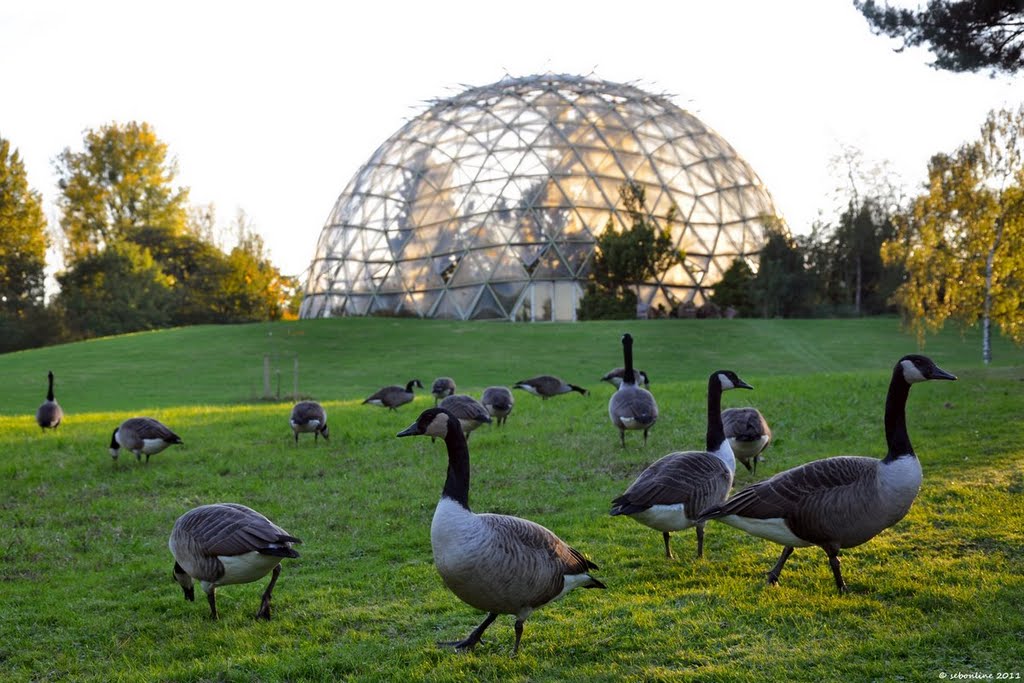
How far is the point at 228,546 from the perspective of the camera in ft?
21.6

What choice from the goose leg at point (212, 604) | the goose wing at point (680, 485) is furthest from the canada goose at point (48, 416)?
the goose wing at point (680, 485)

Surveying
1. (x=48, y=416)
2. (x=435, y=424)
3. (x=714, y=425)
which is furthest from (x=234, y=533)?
(x=48, y=416)

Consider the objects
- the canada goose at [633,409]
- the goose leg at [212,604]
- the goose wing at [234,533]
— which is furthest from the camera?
the canada goose at [633,409]

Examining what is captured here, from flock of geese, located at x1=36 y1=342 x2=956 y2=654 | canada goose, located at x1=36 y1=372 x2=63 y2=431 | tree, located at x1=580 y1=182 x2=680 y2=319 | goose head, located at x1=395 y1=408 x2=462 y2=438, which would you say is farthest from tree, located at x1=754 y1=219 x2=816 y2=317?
goose head, located at x1=395 y1=408 x2=462 y2=438

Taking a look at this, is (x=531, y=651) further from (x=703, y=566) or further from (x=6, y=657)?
(x=6, y=657)

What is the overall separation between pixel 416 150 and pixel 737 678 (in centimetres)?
6632

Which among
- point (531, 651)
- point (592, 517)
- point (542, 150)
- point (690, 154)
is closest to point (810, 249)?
point (690, 154)

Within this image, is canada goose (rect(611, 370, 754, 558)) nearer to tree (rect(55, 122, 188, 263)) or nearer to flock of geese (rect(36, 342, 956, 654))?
flock of geese (rect(36, 342, 956, 654))

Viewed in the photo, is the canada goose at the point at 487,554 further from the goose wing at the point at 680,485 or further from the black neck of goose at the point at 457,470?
the goose wing at the point at 680,485

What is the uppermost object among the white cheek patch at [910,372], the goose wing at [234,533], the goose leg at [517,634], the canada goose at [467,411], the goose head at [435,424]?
the white cheek patch at [910,372]

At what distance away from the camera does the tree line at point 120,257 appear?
59.3m

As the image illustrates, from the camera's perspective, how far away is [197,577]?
7020 millimetres

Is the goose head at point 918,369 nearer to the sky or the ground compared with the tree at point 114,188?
nearer to the ground

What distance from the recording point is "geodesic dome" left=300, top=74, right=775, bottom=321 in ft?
193
